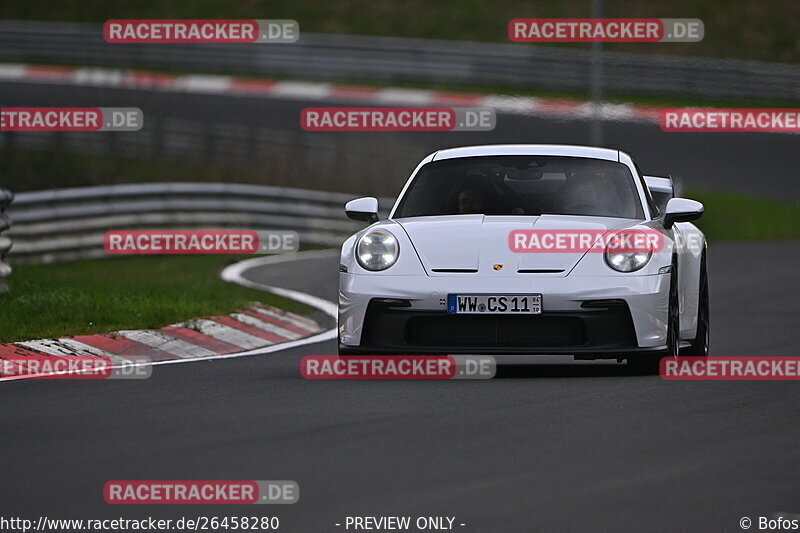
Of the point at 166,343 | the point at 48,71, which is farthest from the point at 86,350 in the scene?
the point at 48,71

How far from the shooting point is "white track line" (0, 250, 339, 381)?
11.3 metres

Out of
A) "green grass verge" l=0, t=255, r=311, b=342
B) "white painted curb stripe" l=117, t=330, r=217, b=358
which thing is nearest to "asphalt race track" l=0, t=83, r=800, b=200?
"green grass verge" l=0, t=255, r=311, b=342

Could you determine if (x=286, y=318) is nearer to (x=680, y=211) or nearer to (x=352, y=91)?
(x=680, y=211)

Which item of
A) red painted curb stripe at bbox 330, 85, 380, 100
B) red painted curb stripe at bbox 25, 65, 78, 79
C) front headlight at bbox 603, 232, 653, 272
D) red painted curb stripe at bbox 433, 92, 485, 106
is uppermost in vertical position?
red painted curb stripe at bbox 25, 65, 78, 79

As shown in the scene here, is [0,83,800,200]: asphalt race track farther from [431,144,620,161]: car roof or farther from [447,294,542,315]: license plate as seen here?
[447,294,542,315]: license plate

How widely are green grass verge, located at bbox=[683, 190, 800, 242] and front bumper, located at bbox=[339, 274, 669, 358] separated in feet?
52.8

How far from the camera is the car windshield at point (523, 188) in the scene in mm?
10328

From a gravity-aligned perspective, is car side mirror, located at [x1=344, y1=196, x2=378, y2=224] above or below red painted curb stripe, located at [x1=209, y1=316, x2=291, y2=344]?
above

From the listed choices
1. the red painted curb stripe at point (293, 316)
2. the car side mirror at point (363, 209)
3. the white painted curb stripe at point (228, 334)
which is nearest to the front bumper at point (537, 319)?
the car side mirror at point (363, 209)

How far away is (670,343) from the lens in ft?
31.9

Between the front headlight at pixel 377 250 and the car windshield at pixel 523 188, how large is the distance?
653 mm

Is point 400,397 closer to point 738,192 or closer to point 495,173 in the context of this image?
point 495,173

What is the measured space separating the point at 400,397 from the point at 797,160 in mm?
22991

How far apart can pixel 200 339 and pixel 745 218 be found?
16.3 m
